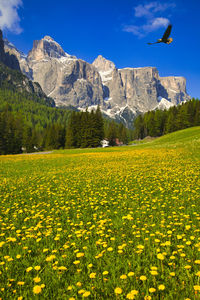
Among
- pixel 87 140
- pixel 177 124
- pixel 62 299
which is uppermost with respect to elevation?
pixel 177 124

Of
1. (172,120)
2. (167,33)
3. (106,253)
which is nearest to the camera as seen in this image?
(106,253)

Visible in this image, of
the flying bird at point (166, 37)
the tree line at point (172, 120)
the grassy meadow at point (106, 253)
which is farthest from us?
the tree line at point (172, 120)

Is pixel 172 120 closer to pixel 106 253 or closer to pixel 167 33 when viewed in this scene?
pixel 167 33

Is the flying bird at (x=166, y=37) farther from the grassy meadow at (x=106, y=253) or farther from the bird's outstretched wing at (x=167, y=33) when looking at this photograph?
the grassy meadow at (x=106, y=253)

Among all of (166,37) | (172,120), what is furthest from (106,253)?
(172,120)

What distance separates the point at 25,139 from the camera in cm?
8481

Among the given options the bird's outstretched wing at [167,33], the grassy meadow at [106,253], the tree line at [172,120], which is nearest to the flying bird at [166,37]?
the bird's outstretched wing at [167,33]

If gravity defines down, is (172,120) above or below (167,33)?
above

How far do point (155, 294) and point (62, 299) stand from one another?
1.29 meters

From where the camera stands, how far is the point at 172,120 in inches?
3666

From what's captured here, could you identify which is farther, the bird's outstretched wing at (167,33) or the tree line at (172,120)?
the tree line at (172,120)

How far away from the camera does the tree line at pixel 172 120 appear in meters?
85.6

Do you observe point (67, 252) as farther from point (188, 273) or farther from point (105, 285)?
point (188, 273)

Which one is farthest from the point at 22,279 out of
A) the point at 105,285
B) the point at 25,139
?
the point at 25,139
